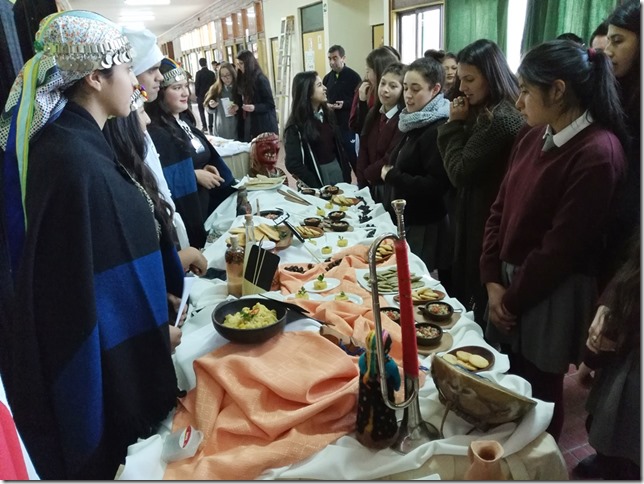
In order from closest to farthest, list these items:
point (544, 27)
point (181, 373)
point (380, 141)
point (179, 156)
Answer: point (181, 373), point (179, 156), point (380, 141), point (544, 27)

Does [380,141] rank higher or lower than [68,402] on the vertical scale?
higher

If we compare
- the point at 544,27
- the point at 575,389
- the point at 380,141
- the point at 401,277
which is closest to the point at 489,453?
the point at 401,277

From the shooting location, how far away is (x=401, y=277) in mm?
829

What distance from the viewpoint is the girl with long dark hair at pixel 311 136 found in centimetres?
305

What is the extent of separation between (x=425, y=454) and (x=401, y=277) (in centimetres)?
33

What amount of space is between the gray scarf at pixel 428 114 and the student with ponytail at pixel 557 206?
27.3 inches

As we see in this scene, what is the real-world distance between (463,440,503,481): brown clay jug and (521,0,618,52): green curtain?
3469 millimetres

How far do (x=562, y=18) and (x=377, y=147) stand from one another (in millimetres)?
2102

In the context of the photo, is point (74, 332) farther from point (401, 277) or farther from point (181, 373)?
point (401, 277)

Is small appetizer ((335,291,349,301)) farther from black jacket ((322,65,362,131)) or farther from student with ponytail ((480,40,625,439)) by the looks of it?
black jacket ((322,65,362,131))

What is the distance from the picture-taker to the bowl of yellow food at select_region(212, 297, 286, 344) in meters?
1.12

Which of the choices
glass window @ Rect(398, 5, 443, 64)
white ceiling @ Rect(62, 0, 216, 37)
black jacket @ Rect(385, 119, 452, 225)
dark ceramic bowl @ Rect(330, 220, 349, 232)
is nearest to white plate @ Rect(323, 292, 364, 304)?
dark ceramic bowl @ Rect(330, 220, 349, 232)

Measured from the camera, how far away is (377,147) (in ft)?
9.00

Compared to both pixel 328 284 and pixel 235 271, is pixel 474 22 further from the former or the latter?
pixel 235 271
